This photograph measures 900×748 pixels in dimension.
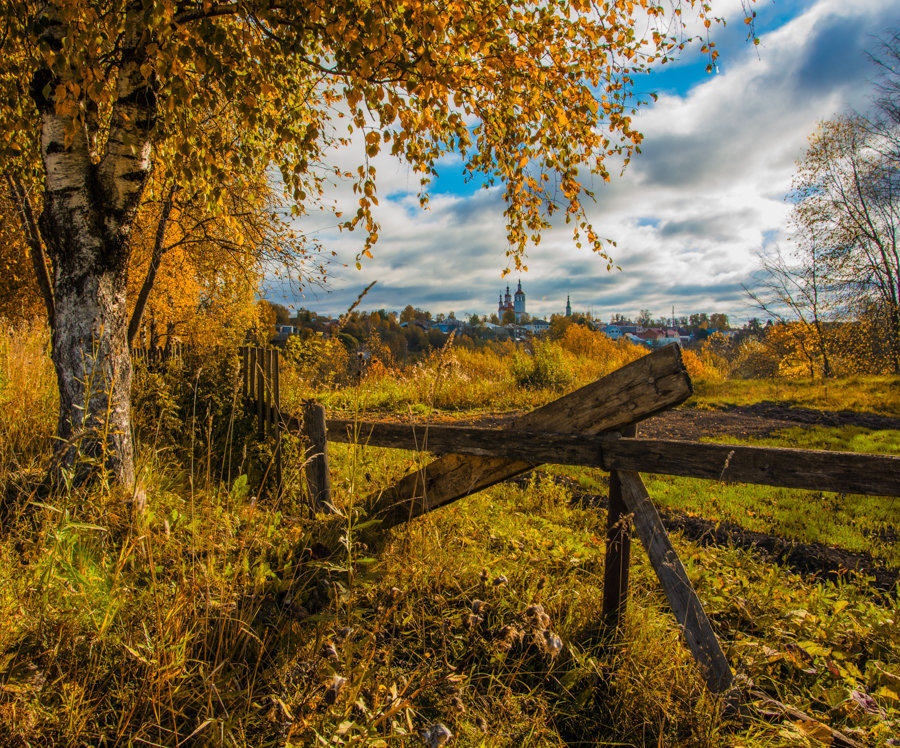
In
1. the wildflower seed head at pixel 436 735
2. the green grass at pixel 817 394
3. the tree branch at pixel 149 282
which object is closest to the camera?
the wildflower seed head at pixel 436 735

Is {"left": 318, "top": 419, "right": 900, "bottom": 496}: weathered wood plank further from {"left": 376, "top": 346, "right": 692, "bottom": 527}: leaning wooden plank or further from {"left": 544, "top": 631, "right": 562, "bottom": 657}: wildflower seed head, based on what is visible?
{"left": 544, "top": 631, "right": 562, "bottom": 657}: wildflower seed head

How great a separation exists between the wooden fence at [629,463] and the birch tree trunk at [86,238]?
5.70ft

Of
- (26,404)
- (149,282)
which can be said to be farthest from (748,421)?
(26,404)

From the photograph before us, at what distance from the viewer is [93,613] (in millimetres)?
1643

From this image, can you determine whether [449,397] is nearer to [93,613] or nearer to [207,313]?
[207,313]

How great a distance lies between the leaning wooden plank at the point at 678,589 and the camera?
1.98 m

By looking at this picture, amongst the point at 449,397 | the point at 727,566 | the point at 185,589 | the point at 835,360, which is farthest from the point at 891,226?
the point at 185,589

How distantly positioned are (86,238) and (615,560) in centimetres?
381

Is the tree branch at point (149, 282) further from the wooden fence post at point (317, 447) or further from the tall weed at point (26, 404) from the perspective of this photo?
the wooden fence post at point (317, 447)

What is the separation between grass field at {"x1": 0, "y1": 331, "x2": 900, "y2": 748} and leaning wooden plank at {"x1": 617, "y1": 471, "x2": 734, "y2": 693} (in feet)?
0.35

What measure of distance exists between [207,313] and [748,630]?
10.1 meters

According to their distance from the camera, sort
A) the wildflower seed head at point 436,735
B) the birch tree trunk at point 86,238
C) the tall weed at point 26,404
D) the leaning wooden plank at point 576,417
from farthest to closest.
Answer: the tall weed at point 26,404, the birch tree trunk at point 86,238, the leaning wooden plank at point 576,417, the wildflower seed head at point 436,735

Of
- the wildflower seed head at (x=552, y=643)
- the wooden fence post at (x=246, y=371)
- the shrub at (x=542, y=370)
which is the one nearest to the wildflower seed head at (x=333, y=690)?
the wildflower seed head at (x=552, y=643)

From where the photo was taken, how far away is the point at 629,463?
217 cm
